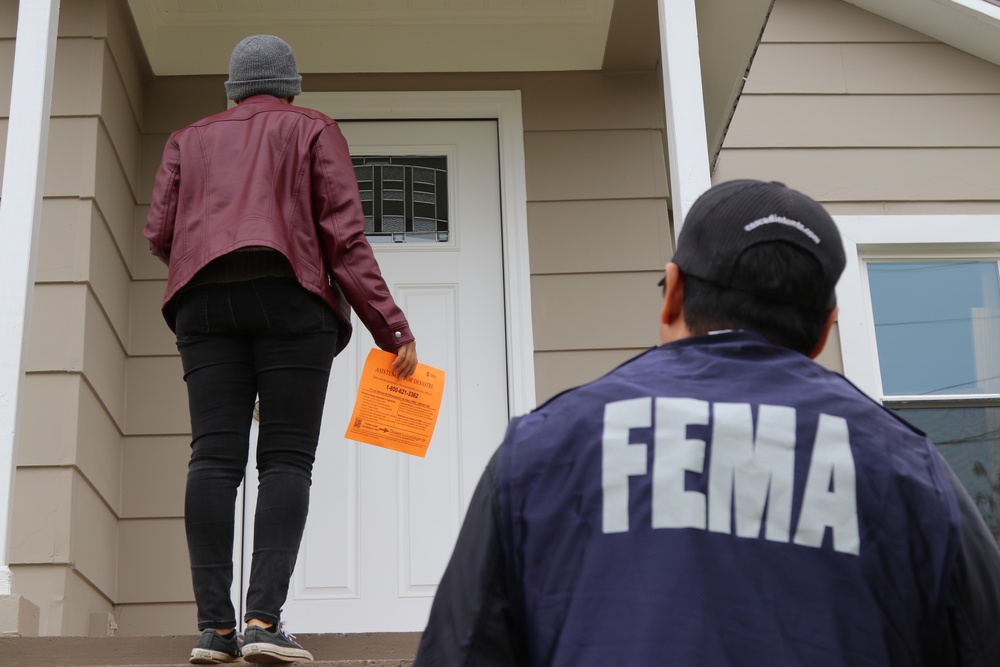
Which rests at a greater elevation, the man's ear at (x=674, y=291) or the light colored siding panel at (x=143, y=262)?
the light colored siding panel at (x=143, y=262)

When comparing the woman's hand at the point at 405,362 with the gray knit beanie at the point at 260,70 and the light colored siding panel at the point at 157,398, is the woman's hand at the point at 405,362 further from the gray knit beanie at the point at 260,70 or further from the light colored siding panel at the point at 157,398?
the light colored siding panel at the point at 157,398

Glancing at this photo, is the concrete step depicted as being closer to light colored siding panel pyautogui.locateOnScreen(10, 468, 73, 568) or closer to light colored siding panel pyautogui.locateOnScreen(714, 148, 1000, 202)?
light colored siding panel pyautogui.locateOnScreen(10, 468, 73, 568)

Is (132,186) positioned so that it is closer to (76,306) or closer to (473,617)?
(76,306)

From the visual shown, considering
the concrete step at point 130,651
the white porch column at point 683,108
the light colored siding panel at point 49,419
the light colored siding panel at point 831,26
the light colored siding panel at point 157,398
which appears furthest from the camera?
the light colored siding panel at point 831,26

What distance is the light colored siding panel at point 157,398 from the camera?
14.3ft

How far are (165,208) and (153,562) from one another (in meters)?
1.77

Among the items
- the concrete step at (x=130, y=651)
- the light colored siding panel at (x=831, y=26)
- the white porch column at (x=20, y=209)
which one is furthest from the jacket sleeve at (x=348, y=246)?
the light colored siding panel at (x=831, y=26)

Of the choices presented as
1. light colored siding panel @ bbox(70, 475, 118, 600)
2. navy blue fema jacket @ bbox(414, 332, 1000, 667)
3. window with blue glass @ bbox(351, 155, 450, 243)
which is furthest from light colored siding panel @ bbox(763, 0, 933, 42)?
navy blue fema jacket @ bbox(414, 332, 1000, 667)

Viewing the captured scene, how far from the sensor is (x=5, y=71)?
14.4 ft

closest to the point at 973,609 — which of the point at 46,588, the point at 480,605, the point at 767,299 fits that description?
the point at 767,299

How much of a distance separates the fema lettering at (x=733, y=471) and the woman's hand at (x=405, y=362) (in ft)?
5.56

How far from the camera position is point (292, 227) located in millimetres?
2795

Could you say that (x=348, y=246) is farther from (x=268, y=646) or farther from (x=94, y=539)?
(x=94, y=539)

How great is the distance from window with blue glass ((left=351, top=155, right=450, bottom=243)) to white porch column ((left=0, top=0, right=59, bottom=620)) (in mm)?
1460
